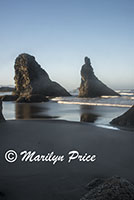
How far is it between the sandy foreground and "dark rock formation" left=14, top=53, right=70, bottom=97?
162ft

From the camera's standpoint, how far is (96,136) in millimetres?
4742

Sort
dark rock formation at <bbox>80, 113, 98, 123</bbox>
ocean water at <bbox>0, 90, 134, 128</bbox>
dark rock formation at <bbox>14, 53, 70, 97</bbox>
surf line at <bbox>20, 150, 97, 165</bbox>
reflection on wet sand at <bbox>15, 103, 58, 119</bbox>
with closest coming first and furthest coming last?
surf line at <bbox>20, 150, 97, 165</bbox> < dark rock formation at <bbox>80, 113, 98, 123</bbox> < ocean water at <bbox>0, 90, 134, 128</bbox> < reflection on wet sand at <bbox>15, 103, 58, 119</bbox> < dark rock formation at <bbox>14, 53, 70, 97</bbox>

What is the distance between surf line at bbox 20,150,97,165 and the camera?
10.2 ft

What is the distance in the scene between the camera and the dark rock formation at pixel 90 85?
46.2 meters

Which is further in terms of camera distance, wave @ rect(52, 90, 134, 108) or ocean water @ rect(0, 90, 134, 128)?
wave @ rect(52, 90, 134, 108)

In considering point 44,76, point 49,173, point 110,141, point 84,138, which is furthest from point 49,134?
point 44,76

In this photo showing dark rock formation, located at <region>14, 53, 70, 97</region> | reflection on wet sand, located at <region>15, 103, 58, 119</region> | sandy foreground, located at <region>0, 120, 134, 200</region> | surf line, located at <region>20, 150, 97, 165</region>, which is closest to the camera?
sandy foreground, located at <region>0, 120, 134, 200</region>

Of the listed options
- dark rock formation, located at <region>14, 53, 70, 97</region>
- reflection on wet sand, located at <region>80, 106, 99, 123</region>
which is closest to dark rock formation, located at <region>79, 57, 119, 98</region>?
dark rock formation, located at <region>14, 53, 70, 97</region>

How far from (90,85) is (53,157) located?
44.8 m

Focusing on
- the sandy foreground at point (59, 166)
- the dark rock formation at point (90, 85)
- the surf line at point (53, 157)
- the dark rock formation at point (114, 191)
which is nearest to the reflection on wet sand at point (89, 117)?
the sandy foreground at point (59, 166)

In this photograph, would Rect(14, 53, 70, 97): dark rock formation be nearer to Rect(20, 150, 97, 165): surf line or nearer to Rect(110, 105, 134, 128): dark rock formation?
Rect(110, 105, 134, 128): dark rock formation

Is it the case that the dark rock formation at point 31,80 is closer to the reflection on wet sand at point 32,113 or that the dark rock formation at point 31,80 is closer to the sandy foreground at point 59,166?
the reflection on wet sand at point 32,113

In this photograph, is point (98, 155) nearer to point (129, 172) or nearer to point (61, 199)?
point (129, 172)

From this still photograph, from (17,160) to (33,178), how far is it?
Result: 29.4 inches
